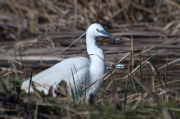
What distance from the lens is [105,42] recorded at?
667 centimetres

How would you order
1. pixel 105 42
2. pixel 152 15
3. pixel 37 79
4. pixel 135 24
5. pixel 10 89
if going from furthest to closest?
1. pixel 152 15
2. pixel 135 24
3. pixel 105 42
4. pixel 37 79
5. pixel 10 89

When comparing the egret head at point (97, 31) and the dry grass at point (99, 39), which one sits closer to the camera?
the egret head at point (97, 31)

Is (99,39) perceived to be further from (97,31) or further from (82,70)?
(82,70)

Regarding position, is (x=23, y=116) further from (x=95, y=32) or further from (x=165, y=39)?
(x=165, y=39)

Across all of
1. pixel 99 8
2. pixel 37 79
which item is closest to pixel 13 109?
pixel 37 79

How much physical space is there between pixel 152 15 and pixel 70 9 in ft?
4.52

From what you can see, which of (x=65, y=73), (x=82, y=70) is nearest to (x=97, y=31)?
(x=82, y=70)

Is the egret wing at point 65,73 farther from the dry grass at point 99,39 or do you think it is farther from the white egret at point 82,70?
the dry grass at point 99,39

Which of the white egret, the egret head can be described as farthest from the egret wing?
the egret head

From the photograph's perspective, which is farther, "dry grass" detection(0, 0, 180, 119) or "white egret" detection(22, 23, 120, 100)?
"dry grass" detection(0, 0, 180, 119)

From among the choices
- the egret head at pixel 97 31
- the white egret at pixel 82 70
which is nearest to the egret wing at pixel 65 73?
the white egret at pixel 82 70

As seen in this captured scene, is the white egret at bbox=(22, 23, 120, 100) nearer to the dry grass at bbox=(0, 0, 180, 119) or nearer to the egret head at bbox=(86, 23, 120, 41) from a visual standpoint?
the egret head at bbox=(86, 23, 120, 41)

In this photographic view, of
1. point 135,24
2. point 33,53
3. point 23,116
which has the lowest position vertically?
point 23,116

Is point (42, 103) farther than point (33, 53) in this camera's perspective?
No
